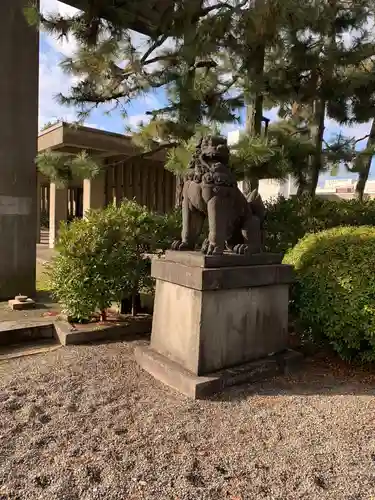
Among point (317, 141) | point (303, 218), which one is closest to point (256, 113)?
point (317, 141)

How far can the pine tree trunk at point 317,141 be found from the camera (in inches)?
235

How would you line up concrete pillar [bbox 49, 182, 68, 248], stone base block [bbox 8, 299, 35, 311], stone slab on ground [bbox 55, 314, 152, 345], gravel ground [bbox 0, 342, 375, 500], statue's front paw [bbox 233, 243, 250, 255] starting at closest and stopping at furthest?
gravel ground [bbox 0, 342, 375, 500]
statue's front paw [bbox 233, 243, 250, 255]
stone slab on ground [bbox 55, 314, 152, 345]
stone base block [bbox 8, 299, 35, 311]
concrete pillar [bbox 49, 182, 68, 248]

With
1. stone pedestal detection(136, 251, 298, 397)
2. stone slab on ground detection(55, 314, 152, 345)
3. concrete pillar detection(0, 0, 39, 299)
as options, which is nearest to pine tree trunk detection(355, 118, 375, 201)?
stone pedestal detection(136, 251, 298, 397)

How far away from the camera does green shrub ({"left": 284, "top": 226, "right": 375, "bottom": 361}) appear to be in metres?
3.15

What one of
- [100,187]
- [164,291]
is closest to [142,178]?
[100,187]

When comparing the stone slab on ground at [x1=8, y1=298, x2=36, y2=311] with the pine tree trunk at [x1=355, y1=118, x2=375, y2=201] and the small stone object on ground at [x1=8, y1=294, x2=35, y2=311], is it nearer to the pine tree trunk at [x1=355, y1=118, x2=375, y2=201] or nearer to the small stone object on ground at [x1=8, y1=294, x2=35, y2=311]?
the small stone object on ground at [x1=8, y1=294, x2=35, y2=311]

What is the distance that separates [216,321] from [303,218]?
9.67 feet

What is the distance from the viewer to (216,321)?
2920 mm

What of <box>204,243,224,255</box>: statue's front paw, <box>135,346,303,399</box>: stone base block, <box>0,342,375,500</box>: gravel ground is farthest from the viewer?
<box>204,243,224,255</box>: statue's front paw

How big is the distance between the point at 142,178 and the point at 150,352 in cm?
791

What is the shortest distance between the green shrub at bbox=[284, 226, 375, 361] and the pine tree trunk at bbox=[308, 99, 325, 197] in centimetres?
241

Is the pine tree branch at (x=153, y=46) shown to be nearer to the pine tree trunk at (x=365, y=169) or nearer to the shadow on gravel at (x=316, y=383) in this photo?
the pine tree trunk at (x=365, y=169)

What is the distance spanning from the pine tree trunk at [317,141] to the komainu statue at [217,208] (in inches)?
115

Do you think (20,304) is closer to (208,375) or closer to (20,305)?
(20,305)
